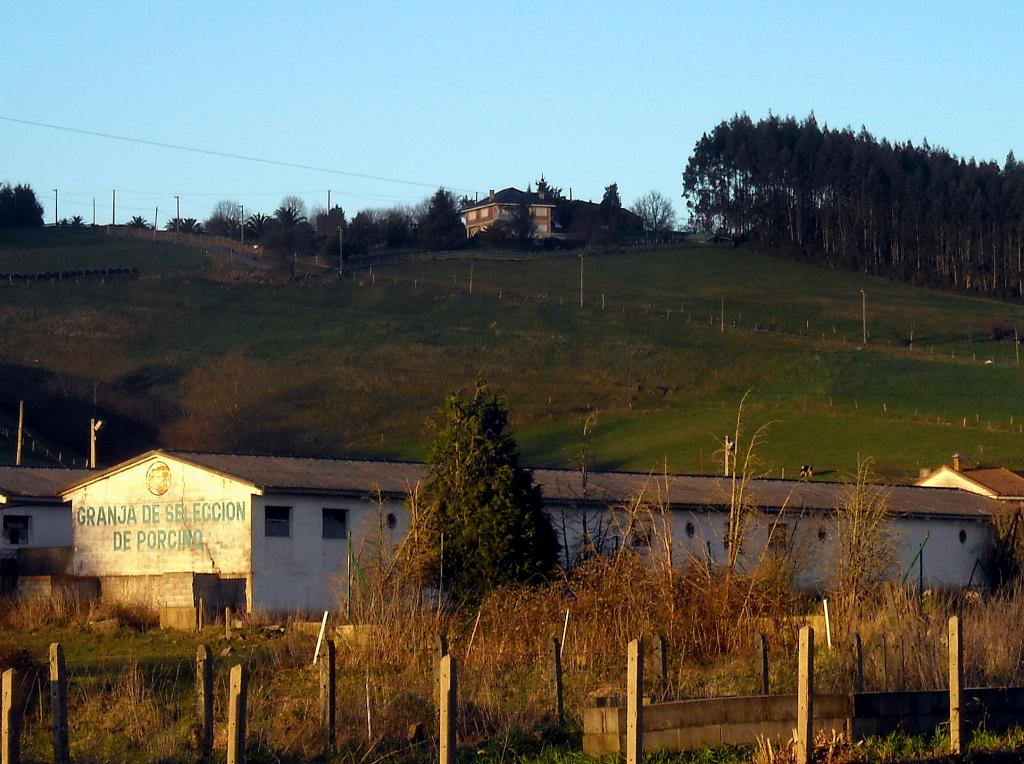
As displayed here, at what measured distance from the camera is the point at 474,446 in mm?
29875

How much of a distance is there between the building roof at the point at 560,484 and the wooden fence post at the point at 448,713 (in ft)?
67.2

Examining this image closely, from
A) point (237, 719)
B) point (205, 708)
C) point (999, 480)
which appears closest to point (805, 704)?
point (237, 719)

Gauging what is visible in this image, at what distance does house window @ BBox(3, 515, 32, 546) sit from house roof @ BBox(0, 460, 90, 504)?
0.67 metres

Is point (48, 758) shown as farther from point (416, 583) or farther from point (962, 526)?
point (962, 526)

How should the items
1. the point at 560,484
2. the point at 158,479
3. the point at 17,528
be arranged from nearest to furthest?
the point at 158,479
the point at 560,484
the point at 17,528

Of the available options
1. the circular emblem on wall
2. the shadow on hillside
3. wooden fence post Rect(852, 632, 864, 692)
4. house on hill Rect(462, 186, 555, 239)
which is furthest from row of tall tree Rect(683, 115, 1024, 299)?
wooden fence post Rect(852, 632, 864, 692)

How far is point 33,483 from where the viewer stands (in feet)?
141

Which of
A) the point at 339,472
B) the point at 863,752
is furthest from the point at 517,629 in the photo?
the point at 339,472

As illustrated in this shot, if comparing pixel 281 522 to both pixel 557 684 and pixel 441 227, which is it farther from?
pixel 441 227

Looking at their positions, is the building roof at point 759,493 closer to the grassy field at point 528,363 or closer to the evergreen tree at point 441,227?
the grassy field at point 528,363

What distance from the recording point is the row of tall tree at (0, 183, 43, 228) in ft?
455

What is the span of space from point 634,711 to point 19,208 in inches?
5495

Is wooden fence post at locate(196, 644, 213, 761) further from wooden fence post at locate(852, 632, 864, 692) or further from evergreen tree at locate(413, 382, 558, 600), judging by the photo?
evergreen tree at locate(413, 382, 558, 600)

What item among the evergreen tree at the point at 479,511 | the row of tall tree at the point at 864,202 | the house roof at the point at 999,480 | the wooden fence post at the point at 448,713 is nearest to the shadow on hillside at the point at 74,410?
the house roof at the point at 999,480
